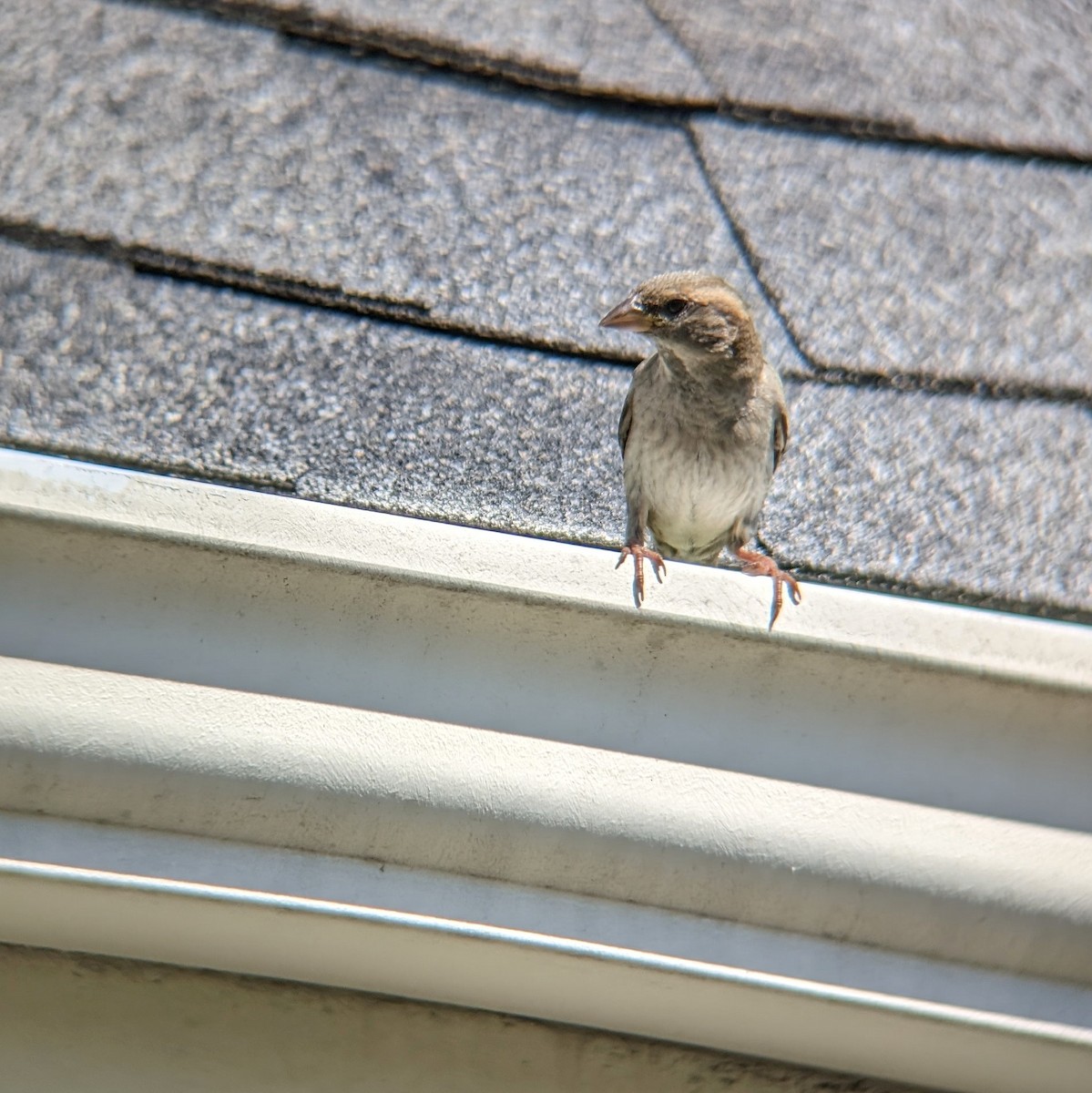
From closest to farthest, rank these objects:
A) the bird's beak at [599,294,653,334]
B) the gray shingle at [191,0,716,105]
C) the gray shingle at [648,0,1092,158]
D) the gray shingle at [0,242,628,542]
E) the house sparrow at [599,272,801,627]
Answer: the gray shingle at [0,242,628,542], the bird's beak at [599,294,653,334], the gray shingle at [191,0,716,105], the gray shingle at [648,0,1092,158], the house sparrow at [599,272,801,627]

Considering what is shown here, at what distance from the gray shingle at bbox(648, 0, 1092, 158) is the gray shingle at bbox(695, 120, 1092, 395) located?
0.07m

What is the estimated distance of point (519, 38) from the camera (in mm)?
1848

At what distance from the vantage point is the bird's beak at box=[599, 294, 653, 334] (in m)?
1.69

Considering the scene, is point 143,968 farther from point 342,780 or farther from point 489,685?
point 489,685

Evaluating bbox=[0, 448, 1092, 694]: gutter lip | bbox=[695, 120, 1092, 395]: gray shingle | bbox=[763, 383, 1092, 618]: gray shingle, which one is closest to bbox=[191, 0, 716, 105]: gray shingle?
bbox=[695, 120, 1092, 395]: gray shingle

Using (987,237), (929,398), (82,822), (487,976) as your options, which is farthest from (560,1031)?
(987,237)

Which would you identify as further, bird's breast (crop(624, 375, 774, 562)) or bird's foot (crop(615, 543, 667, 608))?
bird's breast (crop(624, 375, 774, 562))

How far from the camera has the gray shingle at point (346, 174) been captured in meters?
1.60

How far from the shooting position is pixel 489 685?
122cm

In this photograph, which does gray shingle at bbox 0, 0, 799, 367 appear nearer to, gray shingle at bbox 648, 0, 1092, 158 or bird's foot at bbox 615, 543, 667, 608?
gray shingle at bbox 648, 0, 1092, 158

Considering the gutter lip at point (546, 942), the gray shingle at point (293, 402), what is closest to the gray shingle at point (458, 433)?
the gray shingle at point (293, 402)

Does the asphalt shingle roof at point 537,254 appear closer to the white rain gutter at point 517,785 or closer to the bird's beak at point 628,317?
the bird's beak at point 628,317

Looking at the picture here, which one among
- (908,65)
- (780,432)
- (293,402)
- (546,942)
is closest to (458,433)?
(293,402)

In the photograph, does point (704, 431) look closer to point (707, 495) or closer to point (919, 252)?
point (707, 495)
